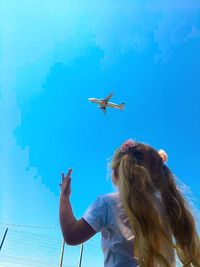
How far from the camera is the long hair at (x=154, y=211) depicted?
94cm

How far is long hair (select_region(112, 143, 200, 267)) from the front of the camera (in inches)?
37.1

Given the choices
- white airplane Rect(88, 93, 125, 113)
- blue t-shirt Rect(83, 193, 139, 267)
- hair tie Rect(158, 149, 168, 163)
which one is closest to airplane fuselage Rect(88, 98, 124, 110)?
white airplane Rect(88, 93, 125, 113)

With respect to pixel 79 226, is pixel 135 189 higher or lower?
higher

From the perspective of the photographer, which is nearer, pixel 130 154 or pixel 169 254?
pixel 169 254

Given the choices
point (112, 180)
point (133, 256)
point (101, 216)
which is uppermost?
point (112, 180)

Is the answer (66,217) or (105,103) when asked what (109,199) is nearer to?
(66,217)

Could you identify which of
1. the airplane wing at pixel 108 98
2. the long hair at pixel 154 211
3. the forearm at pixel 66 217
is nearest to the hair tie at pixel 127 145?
the long hair at pixel 154 211

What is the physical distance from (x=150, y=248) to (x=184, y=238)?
14 centimetres

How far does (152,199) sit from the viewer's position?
1.01 m

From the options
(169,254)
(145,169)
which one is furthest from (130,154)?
(169,254)

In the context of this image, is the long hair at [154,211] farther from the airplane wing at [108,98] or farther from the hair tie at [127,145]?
the airplane wing at [108,98]

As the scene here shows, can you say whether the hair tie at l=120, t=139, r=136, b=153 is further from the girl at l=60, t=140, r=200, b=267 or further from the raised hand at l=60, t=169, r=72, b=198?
the raised hand at l=60, t=169, r=72, b=198

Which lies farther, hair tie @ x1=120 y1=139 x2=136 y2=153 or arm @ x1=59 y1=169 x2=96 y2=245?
hair tie @ x1=120 y1=139 x2=136 y2=153

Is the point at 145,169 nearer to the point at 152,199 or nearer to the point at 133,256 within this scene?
the point at 152,199
